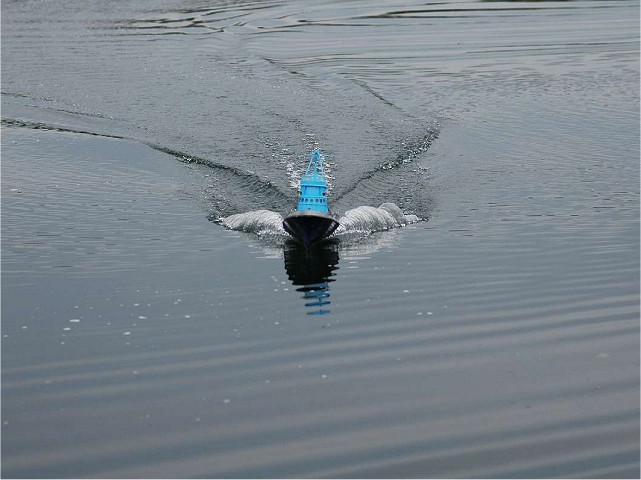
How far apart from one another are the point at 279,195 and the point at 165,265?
4108 millimetres

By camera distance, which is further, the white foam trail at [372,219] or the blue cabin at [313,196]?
the white foam trail at [372,219]

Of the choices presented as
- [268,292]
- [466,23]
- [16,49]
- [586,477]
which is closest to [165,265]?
[268,292]

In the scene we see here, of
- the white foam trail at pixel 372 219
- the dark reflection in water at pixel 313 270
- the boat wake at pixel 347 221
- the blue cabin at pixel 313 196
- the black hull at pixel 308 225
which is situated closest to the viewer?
the dark reflection in water at pixel 313 270

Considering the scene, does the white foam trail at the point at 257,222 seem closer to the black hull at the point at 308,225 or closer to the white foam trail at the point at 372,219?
the black hull at the point at 308,225

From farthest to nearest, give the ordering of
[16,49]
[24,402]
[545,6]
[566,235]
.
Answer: [545,6]
[16,49]
[566,235]
[24,402]

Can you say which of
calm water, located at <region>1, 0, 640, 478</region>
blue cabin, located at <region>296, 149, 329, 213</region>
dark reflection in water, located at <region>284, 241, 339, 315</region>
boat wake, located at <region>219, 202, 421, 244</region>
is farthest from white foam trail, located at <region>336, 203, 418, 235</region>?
dark reflection in water, located at <region>284, 241, 339, 315</region>

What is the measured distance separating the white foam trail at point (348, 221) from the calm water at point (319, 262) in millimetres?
130

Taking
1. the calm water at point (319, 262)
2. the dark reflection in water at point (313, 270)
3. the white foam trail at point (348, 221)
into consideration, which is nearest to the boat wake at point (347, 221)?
the white foam trail at point (348, 221)

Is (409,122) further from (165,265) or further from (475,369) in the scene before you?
(475,369)

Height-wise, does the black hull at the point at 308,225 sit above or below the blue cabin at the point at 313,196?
below

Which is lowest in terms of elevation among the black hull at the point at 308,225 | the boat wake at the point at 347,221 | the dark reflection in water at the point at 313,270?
the dark reflection in water at the point at 313,270

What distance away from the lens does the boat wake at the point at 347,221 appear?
1644 centimetres

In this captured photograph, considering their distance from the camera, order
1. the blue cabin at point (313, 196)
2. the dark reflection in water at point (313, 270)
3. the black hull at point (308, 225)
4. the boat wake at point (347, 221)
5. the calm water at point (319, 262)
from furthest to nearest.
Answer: the boat wake at point (347, 221)
the blue cabin at point (313, 196)
the black hull at point (308, 225)
the dark reflection in water at point (313, 270)
the calm water at point (319, 262)

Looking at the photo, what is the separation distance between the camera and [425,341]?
11516 millimetres
